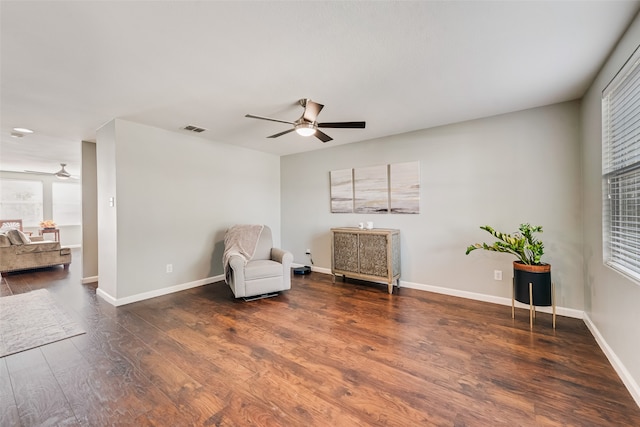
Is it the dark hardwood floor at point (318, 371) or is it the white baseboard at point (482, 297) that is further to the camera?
the white baseboard at point (482, 297)

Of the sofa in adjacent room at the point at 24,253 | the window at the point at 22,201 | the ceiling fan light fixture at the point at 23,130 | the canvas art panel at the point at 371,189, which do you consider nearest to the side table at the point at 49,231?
the window at the point at 22,201

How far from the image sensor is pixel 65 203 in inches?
333

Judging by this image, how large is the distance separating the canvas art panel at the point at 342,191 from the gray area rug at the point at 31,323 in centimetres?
367

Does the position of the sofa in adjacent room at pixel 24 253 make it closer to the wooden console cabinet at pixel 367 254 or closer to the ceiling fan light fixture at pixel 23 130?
the ceiling fan light fixture at pixel 23 130

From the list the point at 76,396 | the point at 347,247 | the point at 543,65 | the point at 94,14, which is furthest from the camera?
the point at 347,247

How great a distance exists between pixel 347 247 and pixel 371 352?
211 cm

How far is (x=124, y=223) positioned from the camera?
11.4 feet

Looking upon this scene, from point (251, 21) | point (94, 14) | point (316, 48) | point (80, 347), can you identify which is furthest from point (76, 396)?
point (316, 48)

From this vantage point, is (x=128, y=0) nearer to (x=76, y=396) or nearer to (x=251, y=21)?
(x=251, y=21)

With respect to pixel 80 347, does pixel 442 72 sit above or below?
above

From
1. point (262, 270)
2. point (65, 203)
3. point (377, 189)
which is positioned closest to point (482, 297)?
point (377, 189)

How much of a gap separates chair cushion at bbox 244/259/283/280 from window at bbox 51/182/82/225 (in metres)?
7.91

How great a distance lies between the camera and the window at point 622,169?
1792 mm

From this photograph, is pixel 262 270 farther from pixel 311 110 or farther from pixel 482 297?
pixel 482 297
